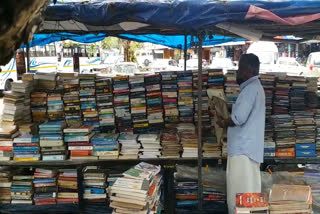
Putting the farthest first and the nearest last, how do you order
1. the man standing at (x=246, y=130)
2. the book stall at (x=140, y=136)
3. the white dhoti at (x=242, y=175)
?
the book stall at (x=140, y=136)
the white dhoti at (x=242, y=175)
the man standing at (x=246, y=130)

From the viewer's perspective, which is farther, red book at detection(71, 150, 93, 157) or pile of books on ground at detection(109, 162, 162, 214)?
red book at detection(71, 150, 93, 157)

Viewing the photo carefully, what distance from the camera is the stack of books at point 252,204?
9.56 feet

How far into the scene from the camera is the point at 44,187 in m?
4.34

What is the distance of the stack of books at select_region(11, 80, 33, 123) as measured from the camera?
15.2 ft

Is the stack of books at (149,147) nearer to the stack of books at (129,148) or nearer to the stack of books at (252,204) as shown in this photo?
the stack of books at (129,148)

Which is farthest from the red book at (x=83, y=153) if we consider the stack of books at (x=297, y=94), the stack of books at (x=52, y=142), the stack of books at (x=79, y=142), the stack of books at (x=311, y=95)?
the stack of books at (x=311, y=95)

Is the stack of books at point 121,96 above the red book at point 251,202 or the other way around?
above

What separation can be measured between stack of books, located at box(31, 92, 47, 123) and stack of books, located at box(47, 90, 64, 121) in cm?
7

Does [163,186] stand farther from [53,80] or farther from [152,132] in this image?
[53,80]

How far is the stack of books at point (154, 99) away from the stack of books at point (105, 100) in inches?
21.0

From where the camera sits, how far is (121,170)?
449 centimetres

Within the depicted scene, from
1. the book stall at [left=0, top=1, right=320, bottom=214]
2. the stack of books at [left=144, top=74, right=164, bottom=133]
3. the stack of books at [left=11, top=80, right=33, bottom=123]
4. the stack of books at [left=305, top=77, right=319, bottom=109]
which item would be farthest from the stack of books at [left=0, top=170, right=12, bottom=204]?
the stack of books at [left=305, top=77, right=319, bottom=109]

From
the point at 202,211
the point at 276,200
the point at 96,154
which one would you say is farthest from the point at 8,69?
the point at 276,200

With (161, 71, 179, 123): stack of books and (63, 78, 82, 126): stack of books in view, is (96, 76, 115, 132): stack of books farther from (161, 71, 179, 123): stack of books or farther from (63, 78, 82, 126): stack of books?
(161, 71, 179, 123): stack of books
